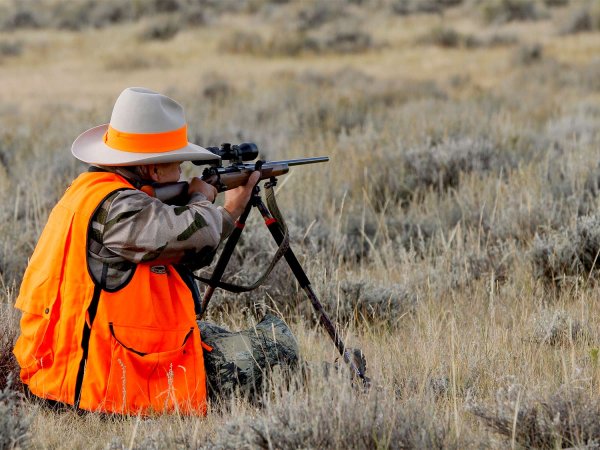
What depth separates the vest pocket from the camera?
3400 millimetres

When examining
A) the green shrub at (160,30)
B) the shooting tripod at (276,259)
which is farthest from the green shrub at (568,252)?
the green shrub at (160,30)

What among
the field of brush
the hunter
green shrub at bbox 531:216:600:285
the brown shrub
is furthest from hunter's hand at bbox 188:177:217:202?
the brown shrub

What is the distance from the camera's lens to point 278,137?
10672 millimetres

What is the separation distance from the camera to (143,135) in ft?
11.6

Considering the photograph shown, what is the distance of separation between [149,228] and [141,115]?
0.47 meters

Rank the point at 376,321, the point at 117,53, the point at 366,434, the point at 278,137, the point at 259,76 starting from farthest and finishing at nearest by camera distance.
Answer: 1. the point at 117,53
2. the point at 259,76
3. the point at 278,137
4. the point at 376,321
5. the point at 366,434

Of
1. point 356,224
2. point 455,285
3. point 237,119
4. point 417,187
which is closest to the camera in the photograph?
point 455,285

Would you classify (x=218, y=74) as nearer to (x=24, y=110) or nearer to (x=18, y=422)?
(x=24, y=110)

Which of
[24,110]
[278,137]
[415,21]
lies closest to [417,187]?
Answer: [278,137]

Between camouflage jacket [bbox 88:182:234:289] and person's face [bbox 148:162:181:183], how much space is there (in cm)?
23

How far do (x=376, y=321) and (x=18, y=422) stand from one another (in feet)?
7.56

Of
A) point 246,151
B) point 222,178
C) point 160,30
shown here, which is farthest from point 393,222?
point 160,30

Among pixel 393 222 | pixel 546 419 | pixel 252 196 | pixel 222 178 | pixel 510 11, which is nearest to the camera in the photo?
pixel 546 419

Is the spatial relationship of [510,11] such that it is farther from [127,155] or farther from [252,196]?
[127,155]
